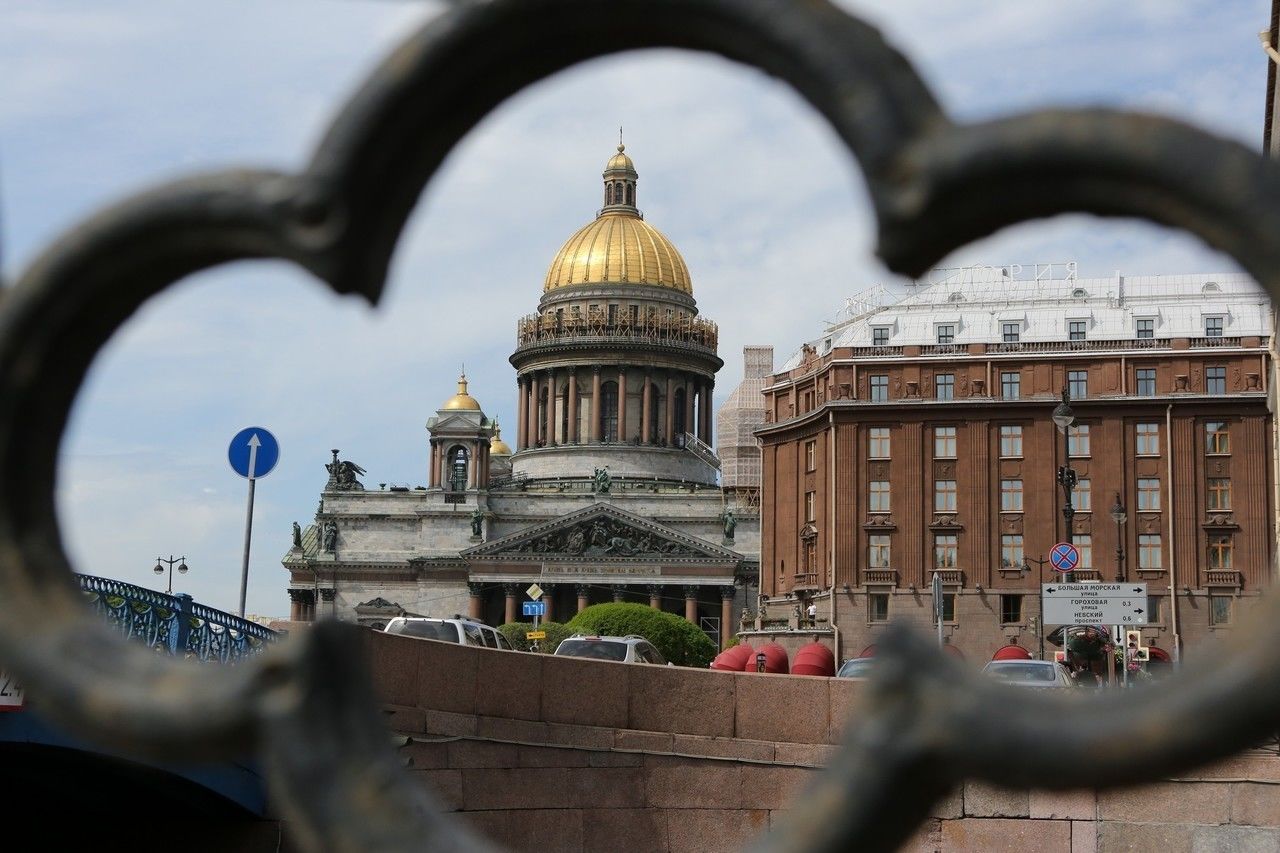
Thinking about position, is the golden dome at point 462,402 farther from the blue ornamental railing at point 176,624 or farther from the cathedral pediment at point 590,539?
the blue ornamental railing at point 176,624

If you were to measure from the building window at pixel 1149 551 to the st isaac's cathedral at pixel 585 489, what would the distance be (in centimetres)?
3066

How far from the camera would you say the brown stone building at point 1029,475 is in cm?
5962

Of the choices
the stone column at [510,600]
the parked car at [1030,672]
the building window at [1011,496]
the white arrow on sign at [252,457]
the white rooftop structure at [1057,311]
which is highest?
the white rooftop structure at [1057,311]

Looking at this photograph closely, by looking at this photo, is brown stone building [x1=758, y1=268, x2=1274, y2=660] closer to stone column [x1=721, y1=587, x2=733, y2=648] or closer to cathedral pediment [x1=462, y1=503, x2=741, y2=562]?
stone column [x1=721, y1=587, x2=733, y2=648]

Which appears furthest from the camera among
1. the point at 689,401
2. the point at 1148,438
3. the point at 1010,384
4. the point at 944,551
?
the point at 689,401

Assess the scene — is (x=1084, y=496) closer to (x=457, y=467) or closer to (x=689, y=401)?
(x=457, y=467)

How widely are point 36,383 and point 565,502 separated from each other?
91.6m

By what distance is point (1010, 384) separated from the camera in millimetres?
62344

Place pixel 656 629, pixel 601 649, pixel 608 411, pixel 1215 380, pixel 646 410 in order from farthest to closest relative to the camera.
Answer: pixel 608 411 < pixel 646 410 < pixel 656 629 < pixel 1215 380 < pixel 601 649

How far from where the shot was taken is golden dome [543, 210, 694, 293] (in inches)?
4097

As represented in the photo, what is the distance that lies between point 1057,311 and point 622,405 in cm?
3801

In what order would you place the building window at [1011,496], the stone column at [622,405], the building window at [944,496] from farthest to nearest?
1. the stone column at [622,405]
2. the building window at [944,496]
3. the building window at [1011,496]

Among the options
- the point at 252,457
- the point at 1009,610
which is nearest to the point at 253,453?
the point at 252,457

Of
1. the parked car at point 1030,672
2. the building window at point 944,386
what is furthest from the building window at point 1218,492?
the parked car at point 1030,672
